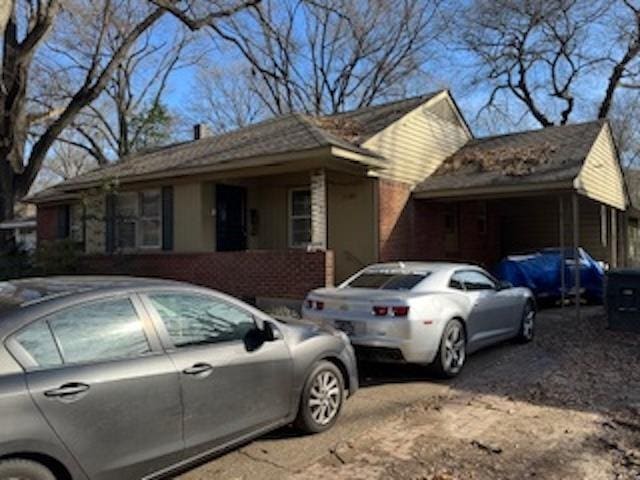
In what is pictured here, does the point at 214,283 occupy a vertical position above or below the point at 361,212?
below

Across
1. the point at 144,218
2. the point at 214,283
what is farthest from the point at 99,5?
the point at 214,283

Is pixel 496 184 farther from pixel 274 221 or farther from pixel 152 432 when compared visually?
pixel 152 432

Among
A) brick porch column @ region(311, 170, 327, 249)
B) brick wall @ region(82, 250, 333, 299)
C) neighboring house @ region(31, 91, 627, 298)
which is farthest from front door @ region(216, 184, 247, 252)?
brick porch column @ region(311, 170, 327, 249)

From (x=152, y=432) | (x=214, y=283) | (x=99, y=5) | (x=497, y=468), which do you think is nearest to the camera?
(x=152, y=432)

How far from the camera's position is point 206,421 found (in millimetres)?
4246

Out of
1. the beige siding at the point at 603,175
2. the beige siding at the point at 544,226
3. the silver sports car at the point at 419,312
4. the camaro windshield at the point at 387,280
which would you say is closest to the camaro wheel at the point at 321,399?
the silver sports car at the point at 419,312

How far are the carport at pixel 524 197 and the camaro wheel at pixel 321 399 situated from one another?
313 inches

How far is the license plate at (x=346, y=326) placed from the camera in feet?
23.7

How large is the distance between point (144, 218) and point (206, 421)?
11.5 meters

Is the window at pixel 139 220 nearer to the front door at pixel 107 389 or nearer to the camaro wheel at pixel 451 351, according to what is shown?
the camaro wheel at pixel 451 351

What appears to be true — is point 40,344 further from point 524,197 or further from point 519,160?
point 524,197

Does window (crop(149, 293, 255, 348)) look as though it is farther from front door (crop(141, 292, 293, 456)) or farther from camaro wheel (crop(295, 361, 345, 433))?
camaro wheel (crop(295, 361, 345, 433))

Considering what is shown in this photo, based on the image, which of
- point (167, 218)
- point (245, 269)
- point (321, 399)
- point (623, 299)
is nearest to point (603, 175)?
point (623, 299)

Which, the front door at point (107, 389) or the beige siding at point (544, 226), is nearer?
the front door at point (107, 389)
